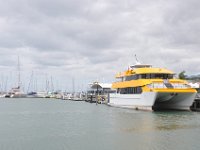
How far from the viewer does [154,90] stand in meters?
45.8

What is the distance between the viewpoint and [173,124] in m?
34.0

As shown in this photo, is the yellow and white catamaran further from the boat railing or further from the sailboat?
the sailboat

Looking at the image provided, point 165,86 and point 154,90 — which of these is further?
point 165,86

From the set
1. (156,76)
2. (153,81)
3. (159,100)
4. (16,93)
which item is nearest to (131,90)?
(159,100)

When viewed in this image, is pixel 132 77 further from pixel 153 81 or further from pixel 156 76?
pixel 153 81

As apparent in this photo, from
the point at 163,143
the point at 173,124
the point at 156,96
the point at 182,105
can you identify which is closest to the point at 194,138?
the point at 163,143

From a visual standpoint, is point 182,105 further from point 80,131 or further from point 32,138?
point 32,138


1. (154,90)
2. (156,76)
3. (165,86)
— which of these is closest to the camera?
(154,90)

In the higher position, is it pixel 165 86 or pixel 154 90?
pixel 165 86

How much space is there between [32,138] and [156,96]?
77.2 ft

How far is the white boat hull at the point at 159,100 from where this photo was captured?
47.2 meters

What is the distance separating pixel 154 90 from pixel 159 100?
587 cm

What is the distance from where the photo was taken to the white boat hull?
4722 cm

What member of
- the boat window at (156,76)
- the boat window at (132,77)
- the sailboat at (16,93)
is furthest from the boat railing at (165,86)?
the sailboat at (16,93)
